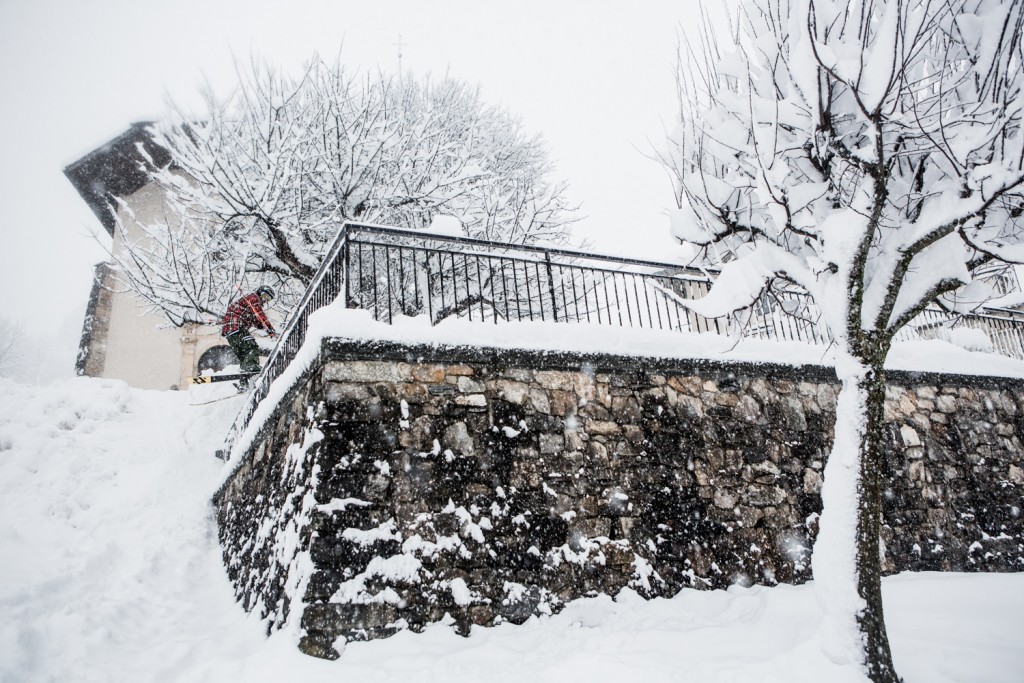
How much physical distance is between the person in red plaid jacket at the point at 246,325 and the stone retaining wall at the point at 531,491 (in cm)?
242

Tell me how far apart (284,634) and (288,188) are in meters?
6.87

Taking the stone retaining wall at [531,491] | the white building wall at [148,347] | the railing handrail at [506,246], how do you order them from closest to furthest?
the stone retaining wall at [531,491], the railing handrail at [506,246], the white building wall at [148,347]

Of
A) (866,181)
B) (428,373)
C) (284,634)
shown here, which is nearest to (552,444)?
(428,373)

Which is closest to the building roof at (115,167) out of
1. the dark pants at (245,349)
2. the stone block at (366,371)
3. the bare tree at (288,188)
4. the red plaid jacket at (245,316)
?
the bare tree at (288,188)

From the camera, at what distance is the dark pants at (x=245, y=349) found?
27.7ft

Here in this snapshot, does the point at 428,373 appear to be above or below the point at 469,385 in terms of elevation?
above

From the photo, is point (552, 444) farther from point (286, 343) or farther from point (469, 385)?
point (286, 343)

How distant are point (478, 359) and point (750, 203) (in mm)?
2587

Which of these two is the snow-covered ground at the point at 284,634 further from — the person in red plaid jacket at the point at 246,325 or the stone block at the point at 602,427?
the person in red plaid jacket at the point at 246,325

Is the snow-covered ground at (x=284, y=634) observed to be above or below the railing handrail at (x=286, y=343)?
below

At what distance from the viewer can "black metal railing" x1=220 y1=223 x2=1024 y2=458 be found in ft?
16.8

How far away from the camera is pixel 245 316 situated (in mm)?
8391

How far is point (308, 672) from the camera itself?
3342mm

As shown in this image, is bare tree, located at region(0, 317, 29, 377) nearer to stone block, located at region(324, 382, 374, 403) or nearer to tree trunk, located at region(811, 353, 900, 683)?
stone block, located at region(324, 382, 374, 403)
